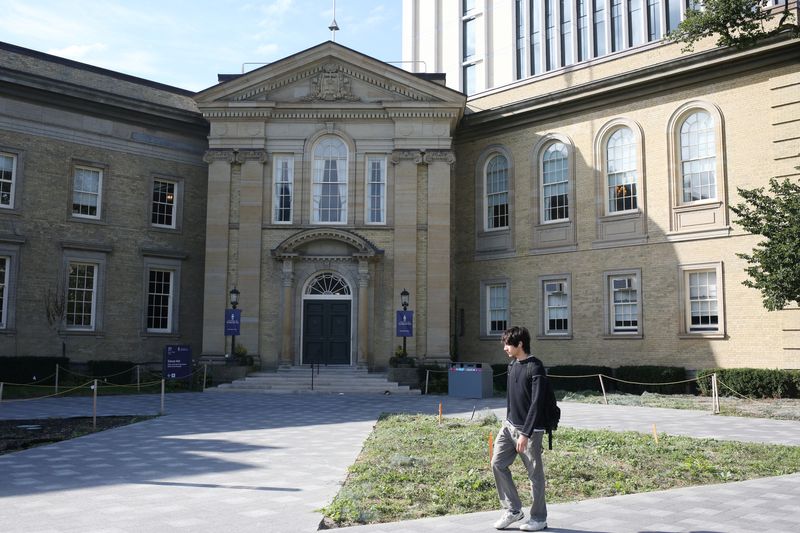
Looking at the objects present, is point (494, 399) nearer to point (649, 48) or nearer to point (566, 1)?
point (649, 48)

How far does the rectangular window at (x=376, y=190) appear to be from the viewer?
1157 inches

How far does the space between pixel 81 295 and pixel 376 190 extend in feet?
39.8

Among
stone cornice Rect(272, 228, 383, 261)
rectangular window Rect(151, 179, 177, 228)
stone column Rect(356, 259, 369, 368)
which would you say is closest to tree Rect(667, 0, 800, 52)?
stone cornice Rect(272, 228, 383, 261)

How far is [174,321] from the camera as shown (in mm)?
30672

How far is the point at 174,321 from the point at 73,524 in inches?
950

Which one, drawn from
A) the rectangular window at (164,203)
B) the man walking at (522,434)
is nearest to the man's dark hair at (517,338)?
the man walking at (522,434)

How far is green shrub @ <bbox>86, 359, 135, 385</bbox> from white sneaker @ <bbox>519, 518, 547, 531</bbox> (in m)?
22.9

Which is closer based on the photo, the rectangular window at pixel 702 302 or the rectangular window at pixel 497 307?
the rectangular window at pixel 702 302

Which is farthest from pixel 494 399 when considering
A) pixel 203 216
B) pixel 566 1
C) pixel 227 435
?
pixel 566 1

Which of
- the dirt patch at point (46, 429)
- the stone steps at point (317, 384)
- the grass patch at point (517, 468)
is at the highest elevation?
the stone steps at point (317, 384)

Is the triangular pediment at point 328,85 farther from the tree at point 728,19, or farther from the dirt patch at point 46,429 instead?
the dirt patch at point 46,429

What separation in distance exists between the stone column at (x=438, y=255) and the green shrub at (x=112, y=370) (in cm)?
1134

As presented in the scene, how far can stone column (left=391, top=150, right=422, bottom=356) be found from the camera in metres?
28.2

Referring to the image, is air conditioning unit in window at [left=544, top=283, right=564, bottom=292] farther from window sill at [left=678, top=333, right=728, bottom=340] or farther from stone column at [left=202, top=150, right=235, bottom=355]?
stone column at [left=202, top=150, right=235, bottom=355]
